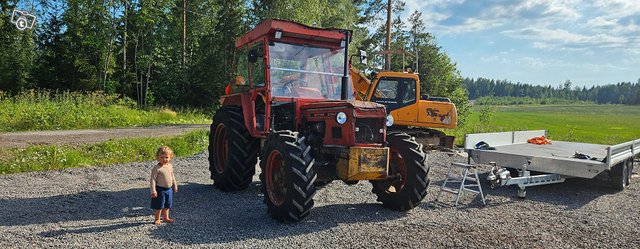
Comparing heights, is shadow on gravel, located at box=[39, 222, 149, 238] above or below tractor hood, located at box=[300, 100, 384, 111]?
below

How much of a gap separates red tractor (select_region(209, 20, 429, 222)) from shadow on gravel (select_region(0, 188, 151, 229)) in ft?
5.29

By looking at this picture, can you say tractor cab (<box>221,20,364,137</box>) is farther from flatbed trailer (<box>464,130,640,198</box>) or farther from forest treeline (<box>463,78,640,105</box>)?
forest treeline (<box>463,78,640,105</box>)

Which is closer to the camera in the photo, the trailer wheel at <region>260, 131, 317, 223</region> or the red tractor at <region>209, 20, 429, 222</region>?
the trailer wheel at <region>260, 131, 317, 223</region>

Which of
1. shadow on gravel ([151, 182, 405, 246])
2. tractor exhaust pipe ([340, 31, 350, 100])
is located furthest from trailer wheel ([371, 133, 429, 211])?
tractor exhaust pipe ([340, 31, 350, 100])

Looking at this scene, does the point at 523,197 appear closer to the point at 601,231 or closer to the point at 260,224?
the point at 601,231

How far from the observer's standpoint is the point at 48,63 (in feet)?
92.5

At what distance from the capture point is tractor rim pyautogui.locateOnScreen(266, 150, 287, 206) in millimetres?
6359

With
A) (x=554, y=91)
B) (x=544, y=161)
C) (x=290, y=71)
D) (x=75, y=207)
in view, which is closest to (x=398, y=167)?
(x=290, y=71)

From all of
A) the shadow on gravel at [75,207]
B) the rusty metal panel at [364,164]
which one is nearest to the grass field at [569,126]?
the rusty metal panel at [364,164]

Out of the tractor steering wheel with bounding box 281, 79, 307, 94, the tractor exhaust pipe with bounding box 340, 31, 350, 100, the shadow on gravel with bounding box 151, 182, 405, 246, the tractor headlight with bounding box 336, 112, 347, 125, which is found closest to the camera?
the shadow on gravel with bounding box 151, 182, 405, 246

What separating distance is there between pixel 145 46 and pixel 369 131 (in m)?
28.2

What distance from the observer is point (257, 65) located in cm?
762

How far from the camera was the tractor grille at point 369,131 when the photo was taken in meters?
6.36

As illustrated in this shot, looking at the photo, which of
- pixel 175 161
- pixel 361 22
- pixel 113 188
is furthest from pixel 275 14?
pixel 113 188
